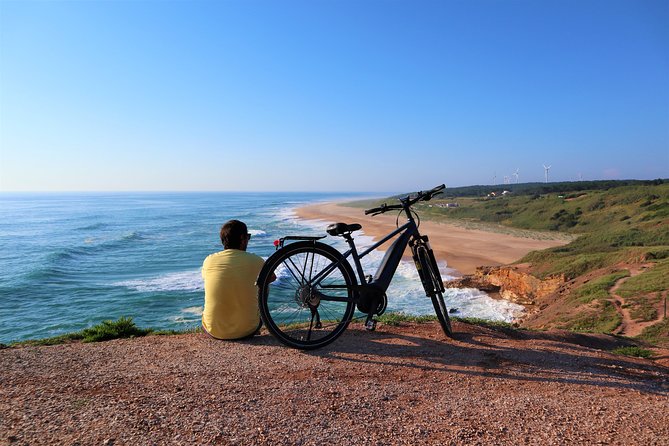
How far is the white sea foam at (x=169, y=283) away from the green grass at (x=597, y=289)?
58.7 ft

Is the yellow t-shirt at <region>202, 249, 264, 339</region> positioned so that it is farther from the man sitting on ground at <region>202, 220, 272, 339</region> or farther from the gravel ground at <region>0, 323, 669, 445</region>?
the gravel ground at <region>0, 323, 669, 445</region>

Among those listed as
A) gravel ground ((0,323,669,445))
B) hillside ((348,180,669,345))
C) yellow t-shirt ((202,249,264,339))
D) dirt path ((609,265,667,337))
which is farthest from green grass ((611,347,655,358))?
yellow t-shirt ((202,249,264,339))

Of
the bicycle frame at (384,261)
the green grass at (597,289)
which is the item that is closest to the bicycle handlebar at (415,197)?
the bicycle frame at (384,261)

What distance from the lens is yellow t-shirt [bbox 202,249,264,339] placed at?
4781 millimetres

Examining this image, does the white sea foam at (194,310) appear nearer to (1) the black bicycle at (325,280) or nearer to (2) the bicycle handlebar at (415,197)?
(1) the black bicycle at (325,280)

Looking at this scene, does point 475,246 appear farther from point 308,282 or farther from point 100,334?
point 100,334

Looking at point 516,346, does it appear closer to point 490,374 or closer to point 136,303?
point 490,374

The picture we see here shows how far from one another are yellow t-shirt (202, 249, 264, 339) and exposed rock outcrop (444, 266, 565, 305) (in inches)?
703

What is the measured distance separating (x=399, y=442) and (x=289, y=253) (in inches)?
95.3

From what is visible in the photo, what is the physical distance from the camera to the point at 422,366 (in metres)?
4.32

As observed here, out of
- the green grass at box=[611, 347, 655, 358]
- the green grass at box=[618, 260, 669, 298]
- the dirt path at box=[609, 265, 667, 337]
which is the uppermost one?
the green grass at box=[611, 347, 655, 358]

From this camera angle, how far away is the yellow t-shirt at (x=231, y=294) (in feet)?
15.7

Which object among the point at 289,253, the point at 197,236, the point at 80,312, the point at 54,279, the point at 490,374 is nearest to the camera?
the point at 490,374

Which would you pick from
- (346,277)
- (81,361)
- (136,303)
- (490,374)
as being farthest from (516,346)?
(136,303)
